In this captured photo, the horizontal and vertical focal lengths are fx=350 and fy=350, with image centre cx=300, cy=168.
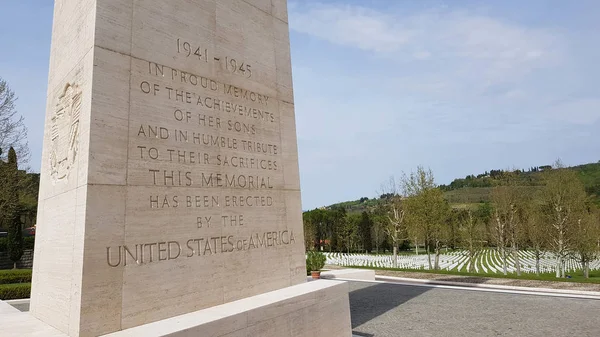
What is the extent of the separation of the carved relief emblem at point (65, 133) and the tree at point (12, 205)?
90.6 ft

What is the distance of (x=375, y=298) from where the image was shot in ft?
40.9

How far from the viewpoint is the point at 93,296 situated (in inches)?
163

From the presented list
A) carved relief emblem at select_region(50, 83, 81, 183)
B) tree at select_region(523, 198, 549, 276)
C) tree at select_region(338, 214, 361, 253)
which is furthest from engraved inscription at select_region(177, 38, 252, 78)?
tree at select_region(338, 214, 361, 253)

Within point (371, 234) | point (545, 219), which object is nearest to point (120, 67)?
point (545, 219)

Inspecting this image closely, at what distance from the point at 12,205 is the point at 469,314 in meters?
33.2

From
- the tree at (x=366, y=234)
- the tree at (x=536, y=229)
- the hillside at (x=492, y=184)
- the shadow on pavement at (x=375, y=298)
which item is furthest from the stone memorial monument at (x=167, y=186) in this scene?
the tree at (x=366, y=234)

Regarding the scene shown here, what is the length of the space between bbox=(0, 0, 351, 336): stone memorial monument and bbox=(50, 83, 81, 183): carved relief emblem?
0.04 meters

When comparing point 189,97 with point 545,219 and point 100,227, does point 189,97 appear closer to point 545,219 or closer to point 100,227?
point 100,227

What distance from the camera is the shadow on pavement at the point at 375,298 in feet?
32.9

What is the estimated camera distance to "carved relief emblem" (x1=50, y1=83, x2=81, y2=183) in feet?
15.8

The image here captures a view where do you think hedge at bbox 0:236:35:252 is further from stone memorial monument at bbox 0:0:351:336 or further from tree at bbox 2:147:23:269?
stone memorial monument at bbox 0:0:351:336

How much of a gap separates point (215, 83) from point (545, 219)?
1487 inches

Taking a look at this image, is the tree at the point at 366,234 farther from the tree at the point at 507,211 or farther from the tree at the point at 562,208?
the tree at the point at 562,208

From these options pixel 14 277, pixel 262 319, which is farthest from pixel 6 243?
pixel 262 319
